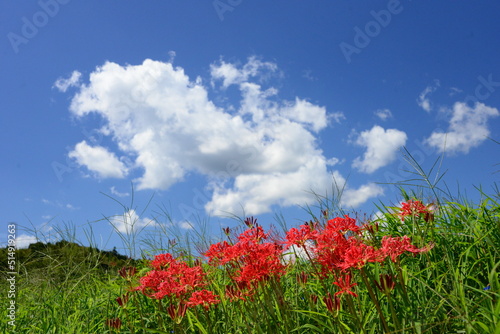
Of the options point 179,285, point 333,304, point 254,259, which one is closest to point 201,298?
point 179,285

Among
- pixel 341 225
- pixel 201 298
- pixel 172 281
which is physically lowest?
pixel 201 298

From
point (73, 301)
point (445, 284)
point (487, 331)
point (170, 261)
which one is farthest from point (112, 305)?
point (487, 331)

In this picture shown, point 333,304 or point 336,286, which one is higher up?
point 336,286

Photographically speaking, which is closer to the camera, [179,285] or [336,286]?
[179,285]

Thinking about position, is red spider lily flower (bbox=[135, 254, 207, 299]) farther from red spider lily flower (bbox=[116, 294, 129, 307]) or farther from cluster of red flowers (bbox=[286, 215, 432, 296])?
cluster of red flowers (bbox=[286, 215, 432, 296])

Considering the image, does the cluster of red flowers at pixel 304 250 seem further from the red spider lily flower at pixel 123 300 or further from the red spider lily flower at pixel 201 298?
the red spider lily flower at pixel 123 300

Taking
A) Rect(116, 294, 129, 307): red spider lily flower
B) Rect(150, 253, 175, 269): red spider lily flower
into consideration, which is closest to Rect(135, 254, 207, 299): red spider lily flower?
Rect(116, 294, 129, 307): red spider lily flower

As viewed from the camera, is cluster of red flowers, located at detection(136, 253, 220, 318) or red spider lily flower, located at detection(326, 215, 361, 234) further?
cluster of red flowers, located at detection(136, 253, 220, 318)

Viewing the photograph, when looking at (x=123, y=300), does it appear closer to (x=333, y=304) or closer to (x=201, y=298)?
(x=201, y=298)

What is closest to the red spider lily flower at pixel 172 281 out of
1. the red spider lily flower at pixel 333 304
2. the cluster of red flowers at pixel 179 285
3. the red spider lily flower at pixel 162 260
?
the cluster of red flowers at pixel 179 285

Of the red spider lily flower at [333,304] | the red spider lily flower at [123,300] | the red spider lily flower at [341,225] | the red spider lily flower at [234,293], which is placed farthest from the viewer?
the red spider lily flower at [123,300]

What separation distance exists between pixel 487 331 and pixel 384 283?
0.79 meters

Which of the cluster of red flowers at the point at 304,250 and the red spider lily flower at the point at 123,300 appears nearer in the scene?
the cluster of red flowers at the point at 304,250

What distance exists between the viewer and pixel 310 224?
2898mm
